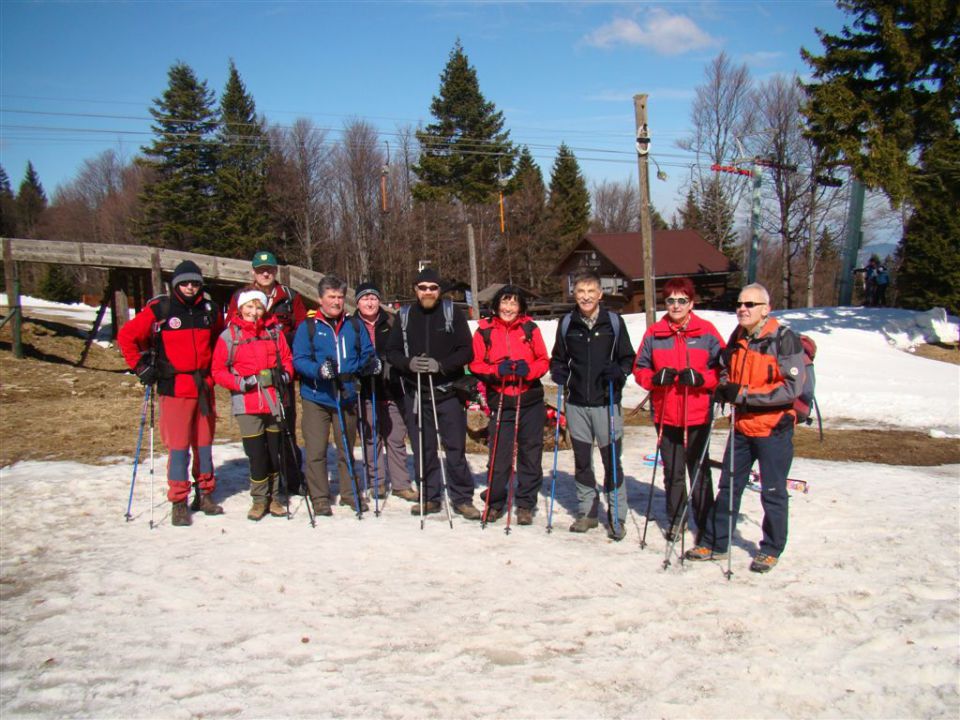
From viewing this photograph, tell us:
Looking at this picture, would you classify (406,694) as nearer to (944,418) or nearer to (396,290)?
(944,418)

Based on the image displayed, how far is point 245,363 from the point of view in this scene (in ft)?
22.1

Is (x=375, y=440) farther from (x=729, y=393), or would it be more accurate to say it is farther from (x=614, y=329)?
(x=729, y=393)

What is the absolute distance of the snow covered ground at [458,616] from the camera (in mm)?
4203

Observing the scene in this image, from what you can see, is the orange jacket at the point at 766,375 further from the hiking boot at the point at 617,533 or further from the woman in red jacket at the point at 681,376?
the hiking boot at the point at 617,533

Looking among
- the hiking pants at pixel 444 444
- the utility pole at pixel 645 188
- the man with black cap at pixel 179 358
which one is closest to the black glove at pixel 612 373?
the hiking pants at pixel 444 444

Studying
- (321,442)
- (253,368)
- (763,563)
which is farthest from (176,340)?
(763,563)

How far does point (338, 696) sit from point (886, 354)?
1984cm

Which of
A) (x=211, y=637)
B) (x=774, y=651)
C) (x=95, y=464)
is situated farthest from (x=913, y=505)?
(x=95, y=464)

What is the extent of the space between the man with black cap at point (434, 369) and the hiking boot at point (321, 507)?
3.07 ft

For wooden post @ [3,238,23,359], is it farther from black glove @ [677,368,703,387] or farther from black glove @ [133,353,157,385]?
black glove @ [677,368,703,387]

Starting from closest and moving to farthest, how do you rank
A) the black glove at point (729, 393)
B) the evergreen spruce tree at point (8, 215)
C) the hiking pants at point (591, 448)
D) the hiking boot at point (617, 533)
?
the black glove at point (729, 393), the hiking pants at point (591, 448), the hiking boot at point (617, 533), the evergreen spruce tree at point (8, 215)

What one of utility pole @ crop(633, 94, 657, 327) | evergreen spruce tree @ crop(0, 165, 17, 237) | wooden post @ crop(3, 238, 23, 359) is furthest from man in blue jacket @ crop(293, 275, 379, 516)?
evergreen spruce tree @ crop(0, 165, 17, 237)

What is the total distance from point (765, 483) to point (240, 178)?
41.2 m

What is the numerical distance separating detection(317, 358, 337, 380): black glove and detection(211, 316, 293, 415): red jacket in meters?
0.47
